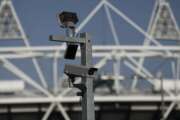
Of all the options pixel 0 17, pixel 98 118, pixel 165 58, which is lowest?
pixel 98 118

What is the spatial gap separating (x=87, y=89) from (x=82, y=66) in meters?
0.51

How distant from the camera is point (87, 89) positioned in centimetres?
1316

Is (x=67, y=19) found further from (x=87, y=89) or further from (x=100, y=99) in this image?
(x=100, y=99)

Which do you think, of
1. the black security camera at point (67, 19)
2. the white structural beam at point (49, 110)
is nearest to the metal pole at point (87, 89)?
the black security camera at point (67, 19)

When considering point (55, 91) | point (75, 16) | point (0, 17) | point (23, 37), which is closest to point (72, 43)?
point (75, 16)

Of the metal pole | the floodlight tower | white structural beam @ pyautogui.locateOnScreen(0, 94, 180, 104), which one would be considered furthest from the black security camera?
white structural beam @ pyautogui.locateOnScreen(0, 94, 180, 104)

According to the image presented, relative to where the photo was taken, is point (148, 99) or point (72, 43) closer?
point (72, 43)

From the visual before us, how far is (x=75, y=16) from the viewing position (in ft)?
44.2

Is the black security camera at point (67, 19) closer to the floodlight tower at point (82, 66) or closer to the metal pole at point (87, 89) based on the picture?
the floodlight tower at point (82, 66)

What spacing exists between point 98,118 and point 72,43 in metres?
58.7

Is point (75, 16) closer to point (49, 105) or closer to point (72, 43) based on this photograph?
point (72, 43)

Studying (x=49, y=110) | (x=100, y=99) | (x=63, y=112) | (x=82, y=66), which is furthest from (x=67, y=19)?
(x=100, y=99)

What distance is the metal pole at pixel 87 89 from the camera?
13.1 meters

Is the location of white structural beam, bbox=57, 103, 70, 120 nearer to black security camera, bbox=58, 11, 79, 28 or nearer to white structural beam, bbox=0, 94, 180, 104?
white structural beam, bbox=0, 94, 180, 104
